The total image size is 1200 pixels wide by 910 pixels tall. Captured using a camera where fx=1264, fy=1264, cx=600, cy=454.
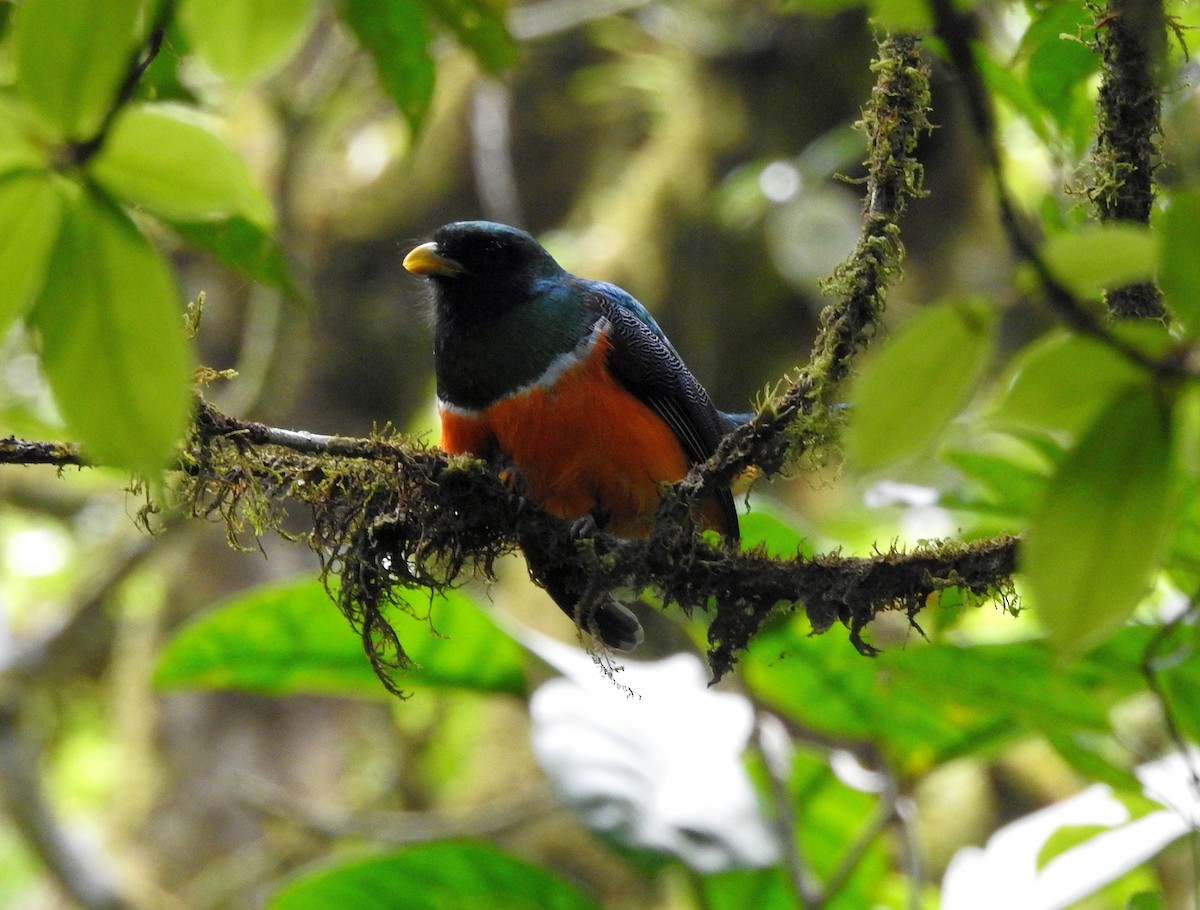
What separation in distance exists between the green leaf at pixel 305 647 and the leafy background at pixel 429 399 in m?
0.01

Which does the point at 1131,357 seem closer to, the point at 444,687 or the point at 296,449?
the point at 296,449

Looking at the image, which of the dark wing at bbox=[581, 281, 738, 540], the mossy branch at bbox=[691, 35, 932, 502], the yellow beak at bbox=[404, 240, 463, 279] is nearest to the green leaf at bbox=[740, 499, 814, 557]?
the dark wing at bbox=[581, 281, 738, 540]

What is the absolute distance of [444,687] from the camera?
387cm

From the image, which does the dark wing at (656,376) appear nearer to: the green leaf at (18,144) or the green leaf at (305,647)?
the green leaf at (305,647)

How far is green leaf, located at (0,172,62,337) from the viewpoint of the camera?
75cm

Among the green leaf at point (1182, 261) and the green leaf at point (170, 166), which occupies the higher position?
the green leaf at point (1182, 261)

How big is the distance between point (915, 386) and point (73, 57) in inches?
21.2

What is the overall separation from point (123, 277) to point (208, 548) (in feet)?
24.1

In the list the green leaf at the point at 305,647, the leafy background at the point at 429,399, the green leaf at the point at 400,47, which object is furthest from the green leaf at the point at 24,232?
the green leaf at the point at 305,647

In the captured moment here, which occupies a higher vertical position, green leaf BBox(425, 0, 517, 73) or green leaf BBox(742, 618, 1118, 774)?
green leaf BBox(425, 0, 517, 73)

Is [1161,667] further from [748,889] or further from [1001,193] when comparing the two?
[1001,193]

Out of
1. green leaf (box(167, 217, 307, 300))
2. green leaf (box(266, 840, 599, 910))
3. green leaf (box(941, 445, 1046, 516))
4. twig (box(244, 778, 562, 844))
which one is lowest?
twig (box(244, 778, 562, 844))

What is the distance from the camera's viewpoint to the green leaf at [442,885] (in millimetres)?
3605

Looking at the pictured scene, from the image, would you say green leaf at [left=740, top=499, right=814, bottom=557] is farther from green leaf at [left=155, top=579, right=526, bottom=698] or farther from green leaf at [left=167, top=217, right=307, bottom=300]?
green leaf at [left=167, top=217, right=307, bottom=300]
